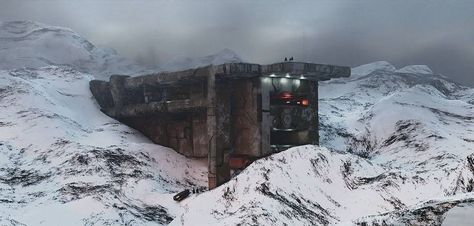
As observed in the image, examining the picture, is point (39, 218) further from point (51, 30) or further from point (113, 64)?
point (51, 30)

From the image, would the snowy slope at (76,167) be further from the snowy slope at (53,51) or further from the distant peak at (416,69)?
the distant peak at (416,69)

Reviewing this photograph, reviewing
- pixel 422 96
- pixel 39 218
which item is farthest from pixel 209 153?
pixel 422 96

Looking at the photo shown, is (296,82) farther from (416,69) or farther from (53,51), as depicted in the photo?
(416,69)

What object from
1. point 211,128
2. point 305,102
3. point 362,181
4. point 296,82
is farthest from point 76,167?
point 305,102

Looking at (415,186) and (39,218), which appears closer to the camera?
(39,218)

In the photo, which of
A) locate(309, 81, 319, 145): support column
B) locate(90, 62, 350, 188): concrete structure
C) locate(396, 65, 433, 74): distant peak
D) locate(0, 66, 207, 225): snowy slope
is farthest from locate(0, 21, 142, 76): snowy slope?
locate(396, 65, 433, 74): distant peak

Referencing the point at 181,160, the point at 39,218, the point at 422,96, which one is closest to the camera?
the point at 39,218

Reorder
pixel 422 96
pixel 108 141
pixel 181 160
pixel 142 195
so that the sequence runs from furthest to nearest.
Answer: pixel 422 96
pixel 181 160
pixel 108 141
pixel 142 195
